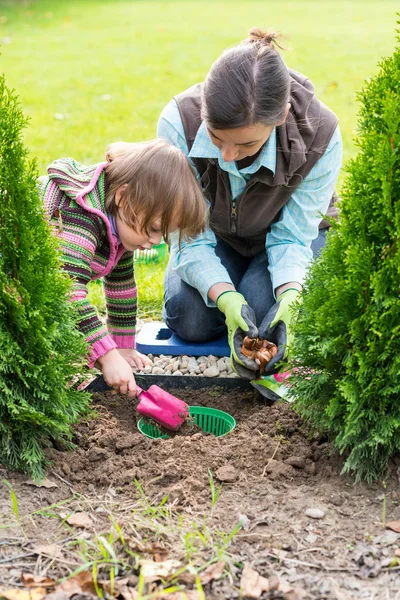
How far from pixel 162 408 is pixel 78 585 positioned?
1147 mm

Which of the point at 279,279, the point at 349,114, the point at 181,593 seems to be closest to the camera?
the point at 181,593

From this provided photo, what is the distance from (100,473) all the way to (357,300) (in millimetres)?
1089

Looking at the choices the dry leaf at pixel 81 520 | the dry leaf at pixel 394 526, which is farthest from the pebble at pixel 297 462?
the dry leaf at pixel 81 520

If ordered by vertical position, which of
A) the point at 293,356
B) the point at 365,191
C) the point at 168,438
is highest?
the point at 365,191

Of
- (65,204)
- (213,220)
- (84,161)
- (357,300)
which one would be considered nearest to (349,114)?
(84,161)

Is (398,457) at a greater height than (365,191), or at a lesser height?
lesser

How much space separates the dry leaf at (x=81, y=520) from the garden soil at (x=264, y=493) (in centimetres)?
7

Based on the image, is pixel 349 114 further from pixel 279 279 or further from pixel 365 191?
pixel 365 191

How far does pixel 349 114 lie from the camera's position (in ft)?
28.5

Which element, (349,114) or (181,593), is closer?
(181,593)

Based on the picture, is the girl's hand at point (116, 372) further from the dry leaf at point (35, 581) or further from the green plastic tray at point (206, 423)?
the dry leaf at point (35, 581)

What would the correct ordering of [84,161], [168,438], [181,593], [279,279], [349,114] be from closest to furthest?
1. [181,593]
2. [168,438]
3. [279,279]
4. [84,161]
5. [349,114]

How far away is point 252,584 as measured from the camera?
199 centimetres

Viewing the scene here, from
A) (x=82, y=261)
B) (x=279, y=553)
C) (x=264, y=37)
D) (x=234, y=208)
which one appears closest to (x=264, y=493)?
(x=279, y=553)
